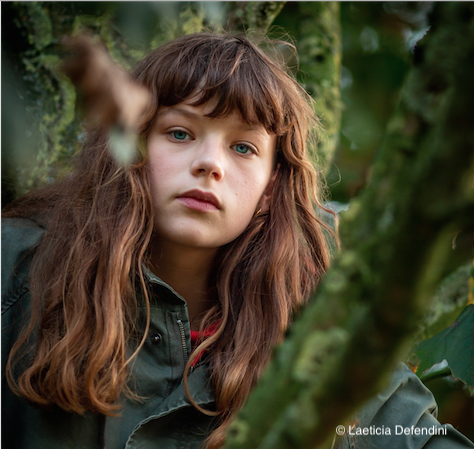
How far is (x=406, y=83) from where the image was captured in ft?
1.17

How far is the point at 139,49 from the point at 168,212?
40.5 inches

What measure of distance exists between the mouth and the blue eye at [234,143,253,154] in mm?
190

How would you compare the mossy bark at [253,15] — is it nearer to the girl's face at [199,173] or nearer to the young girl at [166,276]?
the young girl at [166,276]

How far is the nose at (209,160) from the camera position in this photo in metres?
1.36

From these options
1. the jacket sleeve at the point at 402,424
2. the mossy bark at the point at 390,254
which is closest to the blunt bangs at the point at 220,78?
the jacket sleeve at the point at 402,424

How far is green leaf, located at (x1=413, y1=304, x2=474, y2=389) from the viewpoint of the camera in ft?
4.17

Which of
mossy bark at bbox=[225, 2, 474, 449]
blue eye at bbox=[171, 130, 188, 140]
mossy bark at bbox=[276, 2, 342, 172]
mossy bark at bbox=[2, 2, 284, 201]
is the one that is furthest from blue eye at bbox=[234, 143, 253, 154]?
mossy bark at bbox=[225, 2, 474, 449]

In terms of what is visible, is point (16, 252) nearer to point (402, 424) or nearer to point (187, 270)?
point (187, 270)

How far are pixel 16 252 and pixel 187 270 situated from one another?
54 centimetres

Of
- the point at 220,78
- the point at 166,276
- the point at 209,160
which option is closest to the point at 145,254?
the point at 166,276

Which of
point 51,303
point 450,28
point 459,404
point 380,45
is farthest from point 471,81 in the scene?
point 380,45

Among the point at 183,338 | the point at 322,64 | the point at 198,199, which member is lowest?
the point at 183,338

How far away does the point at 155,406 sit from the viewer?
1389 mm

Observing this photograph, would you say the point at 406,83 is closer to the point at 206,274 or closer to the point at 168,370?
the point at 168,370
